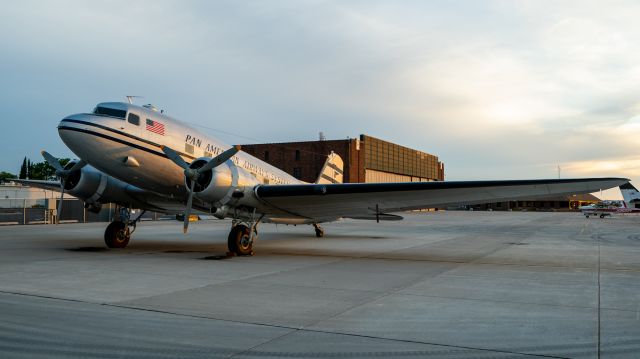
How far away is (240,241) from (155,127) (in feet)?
15.6

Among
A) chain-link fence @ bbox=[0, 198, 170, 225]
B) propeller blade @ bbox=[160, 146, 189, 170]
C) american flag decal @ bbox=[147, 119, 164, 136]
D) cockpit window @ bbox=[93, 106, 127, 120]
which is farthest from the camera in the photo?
chain-link fence @ bbox=[0, 198, 170, 225]

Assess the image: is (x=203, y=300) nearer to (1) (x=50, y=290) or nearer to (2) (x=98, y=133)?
(1) (x=50, y=290)

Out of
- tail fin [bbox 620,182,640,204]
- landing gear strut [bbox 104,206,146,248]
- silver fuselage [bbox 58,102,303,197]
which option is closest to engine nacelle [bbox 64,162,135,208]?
landing gear strut [bbox 104,206,146,248]

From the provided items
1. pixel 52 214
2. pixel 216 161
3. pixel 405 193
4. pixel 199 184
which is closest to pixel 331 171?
pixel 405 193

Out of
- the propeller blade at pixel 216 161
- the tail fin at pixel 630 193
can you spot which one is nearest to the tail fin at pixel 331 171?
the propeller blade at pixel 216 161

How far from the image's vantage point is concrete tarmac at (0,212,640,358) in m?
5.33

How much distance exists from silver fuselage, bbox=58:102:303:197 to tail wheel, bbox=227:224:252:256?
219 cm

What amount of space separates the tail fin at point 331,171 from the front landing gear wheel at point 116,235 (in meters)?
10.2

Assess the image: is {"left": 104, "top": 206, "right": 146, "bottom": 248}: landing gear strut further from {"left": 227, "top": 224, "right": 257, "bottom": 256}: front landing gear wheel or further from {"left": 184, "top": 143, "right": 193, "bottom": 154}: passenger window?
{"left": 227, "top": 224, "right": 257, "bottom": 256}: front landing gear wheel

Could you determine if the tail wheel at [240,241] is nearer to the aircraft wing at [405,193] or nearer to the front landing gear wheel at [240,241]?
the front landing gear wheel at [240,241]

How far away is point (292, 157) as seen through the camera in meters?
77.8

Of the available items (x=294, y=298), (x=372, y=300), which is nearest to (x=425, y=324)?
(x=372, y=300)

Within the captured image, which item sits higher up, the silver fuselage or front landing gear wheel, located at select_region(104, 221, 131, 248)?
the silver fuselage

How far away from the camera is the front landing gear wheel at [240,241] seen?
51.3ft
